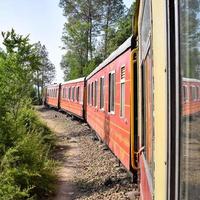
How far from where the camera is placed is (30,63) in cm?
1407

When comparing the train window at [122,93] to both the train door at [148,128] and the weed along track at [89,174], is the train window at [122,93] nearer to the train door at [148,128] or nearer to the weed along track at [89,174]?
the weed along track at [89,174]

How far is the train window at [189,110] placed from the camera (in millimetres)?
1522

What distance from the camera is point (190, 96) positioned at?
158 cm

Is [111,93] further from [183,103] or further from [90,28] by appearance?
[90,28]

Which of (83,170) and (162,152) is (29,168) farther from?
(162,152)

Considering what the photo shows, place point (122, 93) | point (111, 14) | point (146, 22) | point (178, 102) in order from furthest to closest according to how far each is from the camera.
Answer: point (111, 14), point (122, 93), point (146, 22), point (178, 102)

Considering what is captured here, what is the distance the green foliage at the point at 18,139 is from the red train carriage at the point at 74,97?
948cm

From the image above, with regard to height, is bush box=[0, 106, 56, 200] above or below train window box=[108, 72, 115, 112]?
below

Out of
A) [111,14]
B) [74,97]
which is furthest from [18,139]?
[111,14]

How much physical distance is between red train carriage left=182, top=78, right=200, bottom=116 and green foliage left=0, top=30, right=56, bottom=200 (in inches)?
257

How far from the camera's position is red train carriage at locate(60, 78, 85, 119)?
24.0 metres

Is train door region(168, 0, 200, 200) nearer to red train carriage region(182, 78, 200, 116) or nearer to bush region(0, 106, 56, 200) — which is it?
red train carriage region(182, 78, 200, 116)

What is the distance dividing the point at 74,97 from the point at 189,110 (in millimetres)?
26083

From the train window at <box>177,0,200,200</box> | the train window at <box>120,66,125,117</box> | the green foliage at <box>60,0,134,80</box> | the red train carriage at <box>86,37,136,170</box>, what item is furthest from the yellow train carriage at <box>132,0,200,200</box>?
the green foliage at <box>60,0,134,80</box>
